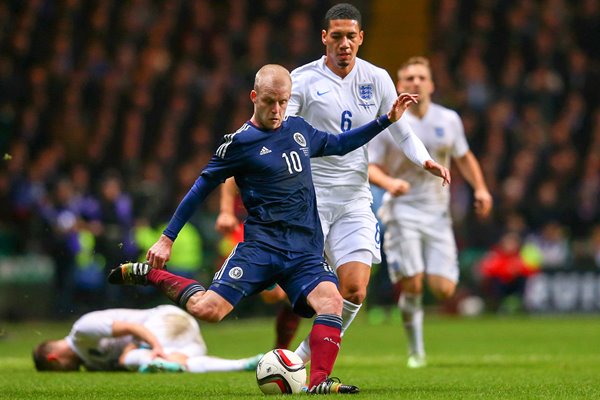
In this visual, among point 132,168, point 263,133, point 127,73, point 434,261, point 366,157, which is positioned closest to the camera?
point 263,133

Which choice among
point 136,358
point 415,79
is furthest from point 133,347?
point 415,79

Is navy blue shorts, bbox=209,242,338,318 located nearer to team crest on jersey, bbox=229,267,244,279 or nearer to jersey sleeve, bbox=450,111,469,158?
team crest on jersey, bbox=229,267,244,279

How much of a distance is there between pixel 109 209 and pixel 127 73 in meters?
3.65

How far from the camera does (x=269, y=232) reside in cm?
729

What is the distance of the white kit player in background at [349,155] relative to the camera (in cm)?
823

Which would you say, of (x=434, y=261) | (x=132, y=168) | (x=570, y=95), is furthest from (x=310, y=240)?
(x=570, y=95)

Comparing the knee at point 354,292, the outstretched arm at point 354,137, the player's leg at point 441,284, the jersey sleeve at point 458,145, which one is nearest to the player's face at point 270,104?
the outstretched arm at point 354,137

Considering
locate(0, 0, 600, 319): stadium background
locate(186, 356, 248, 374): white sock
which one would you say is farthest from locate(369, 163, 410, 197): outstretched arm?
locate(0, 0, 600, 319): stadium background

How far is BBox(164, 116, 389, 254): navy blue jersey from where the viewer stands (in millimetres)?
7242

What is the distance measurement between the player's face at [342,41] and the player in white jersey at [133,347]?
8.30 feet

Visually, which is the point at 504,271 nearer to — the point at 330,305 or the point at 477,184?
the point at 477,184

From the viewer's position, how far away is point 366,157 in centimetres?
862

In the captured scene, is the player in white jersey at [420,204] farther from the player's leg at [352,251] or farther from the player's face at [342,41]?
the player's face at [342,41]

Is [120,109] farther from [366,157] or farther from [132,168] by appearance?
[366,157]
